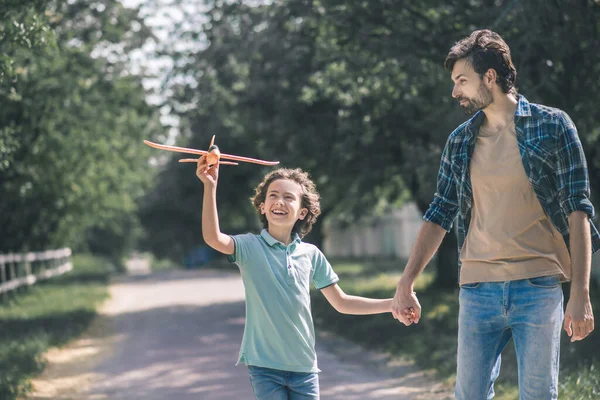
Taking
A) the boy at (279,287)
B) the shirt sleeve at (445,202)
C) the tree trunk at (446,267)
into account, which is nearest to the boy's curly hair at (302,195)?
the boy at (279,287)

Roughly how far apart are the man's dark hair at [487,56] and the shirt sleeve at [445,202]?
0.37m

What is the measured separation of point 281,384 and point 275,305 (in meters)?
0.34

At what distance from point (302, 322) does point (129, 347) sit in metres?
9.12

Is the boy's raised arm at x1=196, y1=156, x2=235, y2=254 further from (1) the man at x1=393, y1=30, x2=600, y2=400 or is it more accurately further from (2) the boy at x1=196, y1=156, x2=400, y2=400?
(1) the man at x1=393, y1=30, x2=600, y2=400

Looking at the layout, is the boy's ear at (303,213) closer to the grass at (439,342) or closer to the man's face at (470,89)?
the man's face at (470,89)

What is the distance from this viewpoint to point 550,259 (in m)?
3.71

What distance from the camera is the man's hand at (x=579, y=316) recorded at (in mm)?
3525

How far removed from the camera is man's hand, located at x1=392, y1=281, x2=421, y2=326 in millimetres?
4082

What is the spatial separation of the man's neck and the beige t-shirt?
65 millimetres

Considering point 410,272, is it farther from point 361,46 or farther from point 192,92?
point 192,92

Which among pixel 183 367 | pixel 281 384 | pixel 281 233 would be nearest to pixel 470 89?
pixel 281 233

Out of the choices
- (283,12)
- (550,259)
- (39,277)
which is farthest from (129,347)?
(39,277)

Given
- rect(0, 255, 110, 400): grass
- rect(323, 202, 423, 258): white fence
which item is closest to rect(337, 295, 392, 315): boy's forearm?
rect(0, 255, 110, 400): grass

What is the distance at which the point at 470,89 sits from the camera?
152 inches
